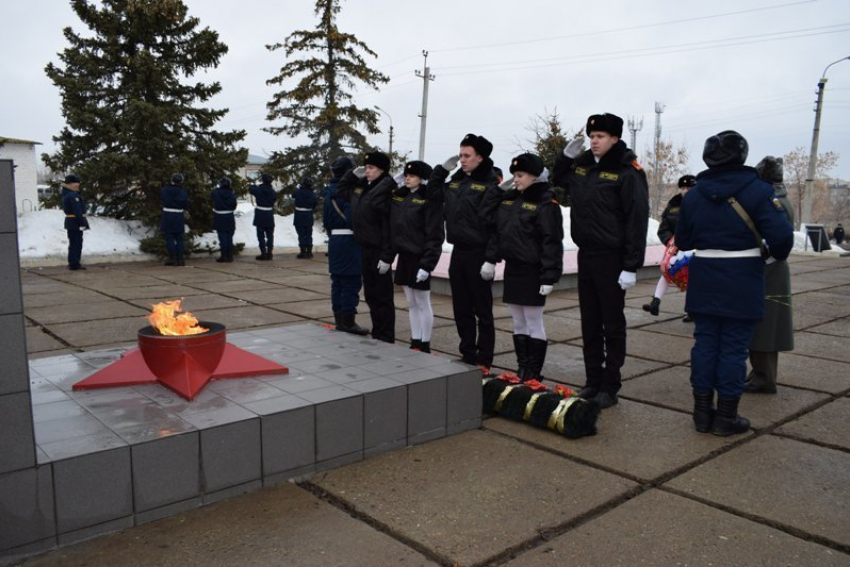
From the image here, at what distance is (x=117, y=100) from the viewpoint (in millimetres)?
14016

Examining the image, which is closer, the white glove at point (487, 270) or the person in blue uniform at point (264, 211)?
the white glove at point (487, 270)

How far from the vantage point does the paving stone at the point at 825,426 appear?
4094 millimetres

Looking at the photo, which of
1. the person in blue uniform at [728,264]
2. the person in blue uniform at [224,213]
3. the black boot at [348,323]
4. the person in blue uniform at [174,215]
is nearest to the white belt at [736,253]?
the person in blue uniform at [728,264]

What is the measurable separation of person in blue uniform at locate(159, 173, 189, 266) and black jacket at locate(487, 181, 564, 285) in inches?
366

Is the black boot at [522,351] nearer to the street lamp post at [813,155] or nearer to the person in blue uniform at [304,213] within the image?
the person in blue uniform at [304,213]

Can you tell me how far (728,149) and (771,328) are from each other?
5.45 ft

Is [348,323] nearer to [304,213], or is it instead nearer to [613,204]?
[613,204]

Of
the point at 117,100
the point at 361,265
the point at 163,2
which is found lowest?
the point at 361,265

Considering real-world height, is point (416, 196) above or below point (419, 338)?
above

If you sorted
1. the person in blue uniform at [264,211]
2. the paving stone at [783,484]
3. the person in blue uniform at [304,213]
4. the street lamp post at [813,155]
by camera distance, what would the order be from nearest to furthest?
the paving stone at [783,484], the person in blue uniform at [264,211], the person in blue uniform at [304,213], the street lamp post at [813,155]

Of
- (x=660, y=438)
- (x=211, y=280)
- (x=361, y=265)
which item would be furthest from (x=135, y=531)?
(x=211, y=280)

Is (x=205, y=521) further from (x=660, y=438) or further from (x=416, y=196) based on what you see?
(x=416, y=196)

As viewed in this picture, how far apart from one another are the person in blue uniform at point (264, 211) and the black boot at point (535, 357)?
33.7 ft

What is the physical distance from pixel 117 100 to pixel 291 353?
11599 millimetres
